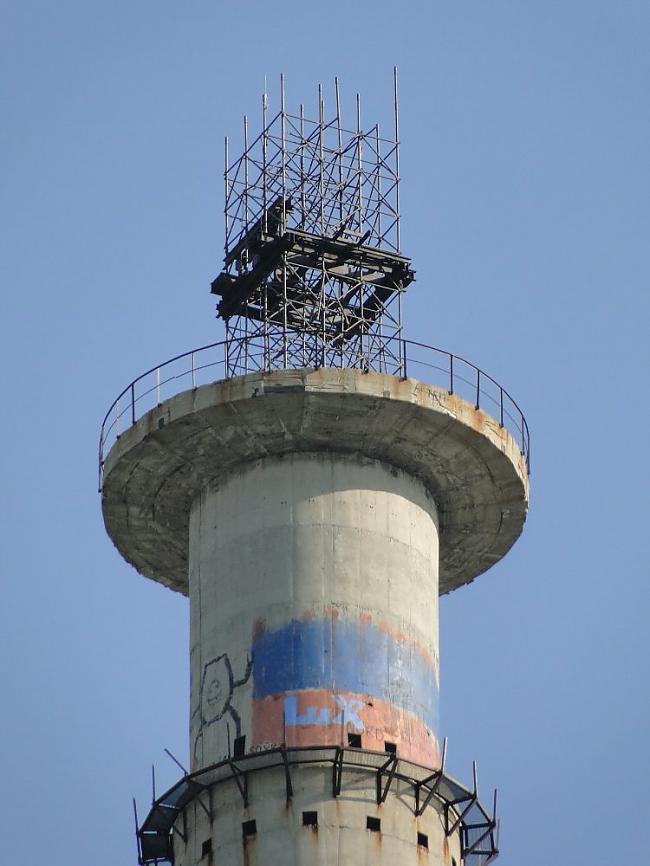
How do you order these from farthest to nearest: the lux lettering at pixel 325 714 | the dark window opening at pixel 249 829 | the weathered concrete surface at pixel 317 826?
the lux lettering at pixel 325 714
the dark window opening at pixel 249 829
the weathered concrete surface at pixel 317 826

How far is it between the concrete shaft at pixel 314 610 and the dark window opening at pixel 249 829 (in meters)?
1.82

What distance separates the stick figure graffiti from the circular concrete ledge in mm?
4994

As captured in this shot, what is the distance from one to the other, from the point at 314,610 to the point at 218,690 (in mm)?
2914

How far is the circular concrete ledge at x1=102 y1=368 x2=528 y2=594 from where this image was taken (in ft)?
214

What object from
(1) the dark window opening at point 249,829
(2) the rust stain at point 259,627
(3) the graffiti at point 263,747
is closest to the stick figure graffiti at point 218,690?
(2) the rust stain at point 259,627

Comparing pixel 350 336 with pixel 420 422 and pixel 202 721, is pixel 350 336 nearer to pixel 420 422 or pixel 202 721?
pixel 420 422

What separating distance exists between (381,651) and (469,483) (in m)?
5.76

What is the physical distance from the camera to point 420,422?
65875mm

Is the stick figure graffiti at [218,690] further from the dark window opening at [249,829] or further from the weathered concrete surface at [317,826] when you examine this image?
the dark window opening at [249,829]

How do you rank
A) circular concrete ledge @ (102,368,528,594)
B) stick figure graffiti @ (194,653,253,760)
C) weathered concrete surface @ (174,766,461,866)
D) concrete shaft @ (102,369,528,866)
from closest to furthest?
weathered concrete surface @ (174,766,461,866) → concrete shaft @ (102,369,528,866) → stick figure graffiti @ (194,653,253,760) → circular concrete ledge @ (102,368,528,594)

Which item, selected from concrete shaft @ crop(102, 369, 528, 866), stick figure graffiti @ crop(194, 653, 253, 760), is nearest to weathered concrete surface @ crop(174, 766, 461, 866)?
concrete shaft @ crop(102, 369, 528, 866)

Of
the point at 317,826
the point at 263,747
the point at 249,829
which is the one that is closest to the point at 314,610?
the point at 263,747

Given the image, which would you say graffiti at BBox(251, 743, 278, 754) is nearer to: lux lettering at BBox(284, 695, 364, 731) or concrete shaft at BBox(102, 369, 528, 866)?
concrete shaft at BBox(102, 369, 528, 866)

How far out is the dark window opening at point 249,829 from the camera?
6181 cm
